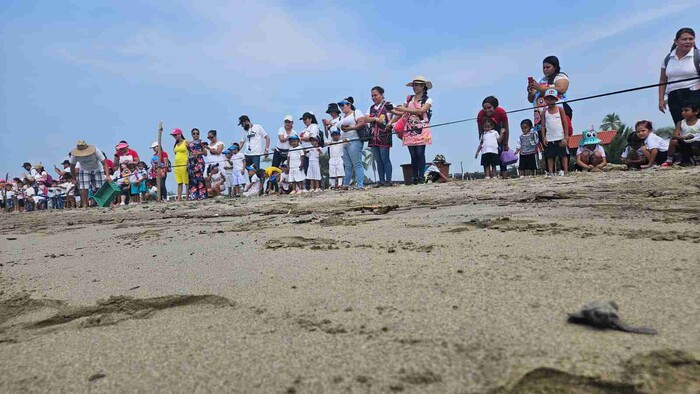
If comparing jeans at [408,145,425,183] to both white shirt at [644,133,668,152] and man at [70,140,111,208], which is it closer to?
white shirt at [644,133,668,152]

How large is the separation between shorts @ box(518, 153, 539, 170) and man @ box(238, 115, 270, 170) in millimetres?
4079

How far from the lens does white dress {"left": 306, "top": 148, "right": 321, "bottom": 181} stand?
8.09 m

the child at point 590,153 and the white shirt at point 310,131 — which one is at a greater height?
the white shirt at point 310,131

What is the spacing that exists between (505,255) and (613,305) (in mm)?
724

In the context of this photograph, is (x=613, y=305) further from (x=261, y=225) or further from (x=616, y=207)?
(x=261, y=225)

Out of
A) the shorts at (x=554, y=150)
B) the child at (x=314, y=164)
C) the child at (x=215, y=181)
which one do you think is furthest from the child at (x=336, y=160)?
the shorts at (x=554, y=150)

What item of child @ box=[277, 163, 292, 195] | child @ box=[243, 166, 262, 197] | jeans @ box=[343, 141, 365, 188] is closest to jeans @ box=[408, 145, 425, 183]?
jeans @ box=[343, 141, 365, 188]

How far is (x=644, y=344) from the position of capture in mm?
1074

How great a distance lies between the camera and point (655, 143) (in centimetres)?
608

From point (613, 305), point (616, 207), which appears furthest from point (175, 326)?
point (616, 207)

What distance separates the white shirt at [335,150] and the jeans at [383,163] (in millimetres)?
763

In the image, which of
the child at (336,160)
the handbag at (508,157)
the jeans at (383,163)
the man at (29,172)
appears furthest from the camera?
the man at (29,172)

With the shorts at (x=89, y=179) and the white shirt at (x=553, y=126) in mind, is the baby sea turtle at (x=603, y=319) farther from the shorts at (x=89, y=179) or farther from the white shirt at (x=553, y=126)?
the shorts at (x=89, y=179)

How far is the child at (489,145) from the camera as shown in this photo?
6.60m
